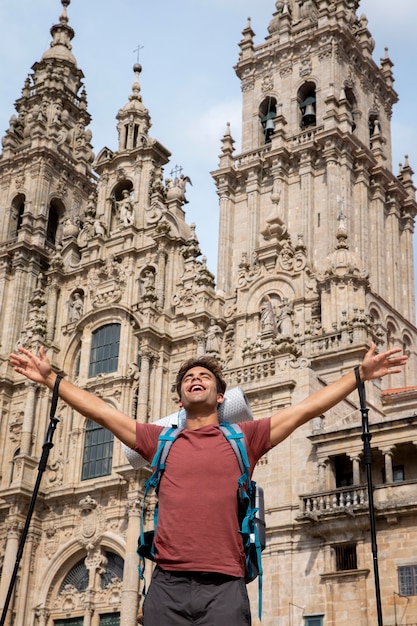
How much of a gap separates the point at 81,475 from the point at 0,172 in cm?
1822

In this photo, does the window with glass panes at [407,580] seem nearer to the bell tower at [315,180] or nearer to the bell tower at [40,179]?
the bell tower at [315,180]

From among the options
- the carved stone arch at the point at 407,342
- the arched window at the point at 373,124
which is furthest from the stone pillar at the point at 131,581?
the arched window at the point at 373,124

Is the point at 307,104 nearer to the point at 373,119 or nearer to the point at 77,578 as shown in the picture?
the point at 373,119

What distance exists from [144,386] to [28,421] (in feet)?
17.5

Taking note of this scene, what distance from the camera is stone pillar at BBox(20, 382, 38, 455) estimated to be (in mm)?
32969

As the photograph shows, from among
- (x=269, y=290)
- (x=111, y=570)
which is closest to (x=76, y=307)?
(x=269, y=290)

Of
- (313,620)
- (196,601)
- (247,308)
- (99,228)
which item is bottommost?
(196,601)

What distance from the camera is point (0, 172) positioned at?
44.3 meters

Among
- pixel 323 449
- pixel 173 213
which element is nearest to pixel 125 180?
pixel 173 213

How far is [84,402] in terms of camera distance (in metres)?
5.55

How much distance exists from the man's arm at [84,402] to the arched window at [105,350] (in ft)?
90.8

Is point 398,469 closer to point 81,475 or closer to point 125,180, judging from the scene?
point 81,475

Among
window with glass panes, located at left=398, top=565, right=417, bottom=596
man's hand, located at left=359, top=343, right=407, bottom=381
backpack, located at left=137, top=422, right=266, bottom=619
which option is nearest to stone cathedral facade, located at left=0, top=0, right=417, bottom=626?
window with glass panes, located at left=398, top=565, right=417, bottom=596

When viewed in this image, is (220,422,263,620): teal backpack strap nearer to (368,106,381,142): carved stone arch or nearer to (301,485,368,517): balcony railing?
(301,485,368,517): balcony railing
